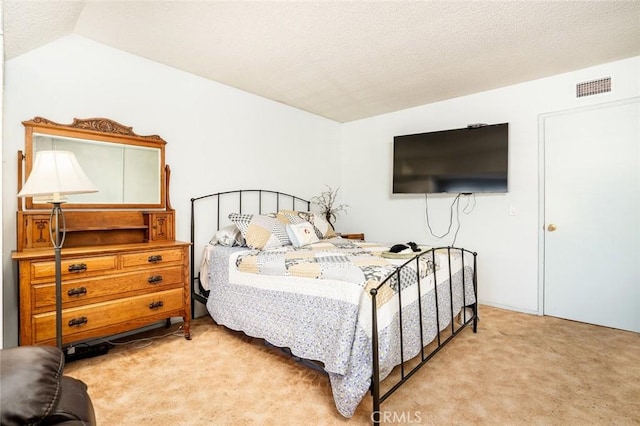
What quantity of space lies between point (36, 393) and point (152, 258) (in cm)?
190

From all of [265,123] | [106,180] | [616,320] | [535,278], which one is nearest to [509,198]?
[535,278]

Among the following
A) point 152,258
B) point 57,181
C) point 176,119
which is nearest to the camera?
point 57,181

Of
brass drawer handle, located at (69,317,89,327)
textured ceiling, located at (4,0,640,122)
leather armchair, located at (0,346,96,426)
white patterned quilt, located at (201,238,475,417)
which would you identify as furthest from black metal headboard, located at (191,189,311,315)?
leather armchair, located at (0,346,96,426)

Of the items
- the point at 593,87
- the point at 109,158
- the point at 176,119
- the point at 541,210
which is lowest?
the point at 541,210

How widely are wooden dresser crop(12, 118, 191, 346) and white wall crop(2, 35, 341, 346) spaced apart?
0.12 m

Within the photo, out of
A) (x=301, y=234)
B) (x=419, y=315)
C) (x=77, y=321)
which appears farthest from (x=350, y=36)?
(x=77, y=321)

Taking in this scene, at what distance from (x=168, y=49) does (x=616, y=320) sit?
463cm

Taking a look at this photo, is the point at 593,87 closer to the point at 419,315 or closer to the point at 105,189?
the point at 419,315

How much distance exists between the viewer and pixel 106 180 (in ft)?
8.71

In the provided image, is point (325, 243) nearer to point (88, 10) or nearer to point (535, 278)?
point (535, 278)

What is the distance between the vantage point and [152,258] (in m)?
2.49

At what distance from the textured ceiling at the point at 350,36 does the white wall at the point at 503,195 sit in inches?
7.5

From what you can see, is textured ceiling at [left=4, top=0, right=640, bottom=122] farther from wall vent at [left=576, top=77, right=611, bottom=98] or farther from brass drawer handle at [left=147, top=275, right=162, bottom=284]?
brass drawer handle at [left=147, top=275, right=162, bottom=284]

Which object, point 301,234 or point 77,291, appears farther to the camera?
point 301,234
